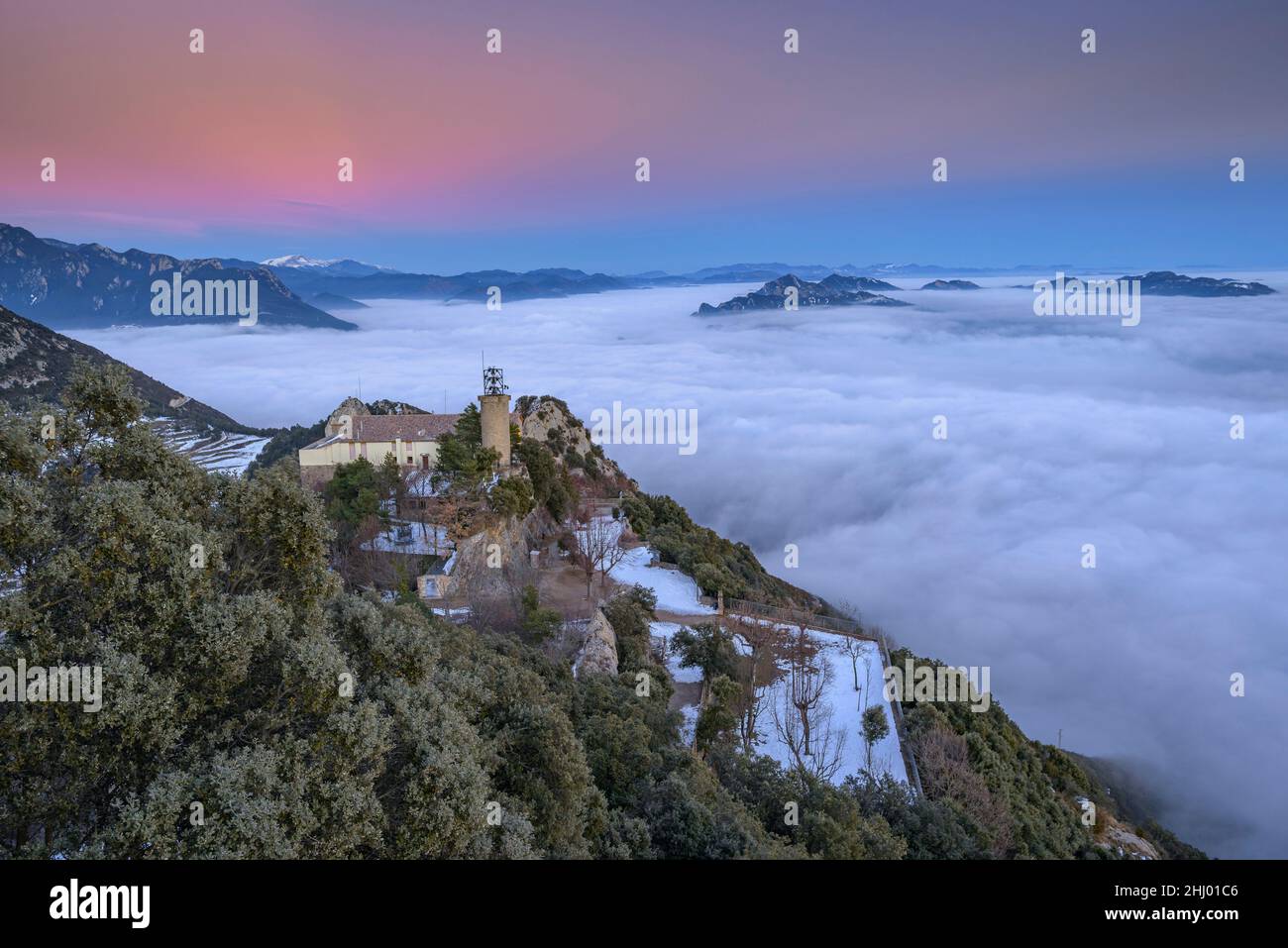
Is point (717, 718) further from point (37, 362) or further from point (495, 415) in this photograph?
point (37, 362)

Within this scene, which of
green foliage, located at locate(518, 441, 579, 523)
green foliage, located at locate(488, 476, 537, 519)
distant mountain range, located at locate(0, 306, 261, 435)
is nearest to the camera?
green foliage, located at locate(488, 476, 537, 519)

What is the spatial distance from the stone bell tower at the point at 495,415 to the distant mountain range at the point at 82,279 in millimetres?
57780

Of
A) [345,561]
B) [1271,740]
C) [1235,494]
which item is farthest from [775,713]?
[1235,494]

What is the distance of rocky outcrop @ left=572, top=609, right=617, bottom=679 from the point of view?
18.4 m

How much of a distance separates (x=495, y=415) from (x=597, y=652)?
1516cm

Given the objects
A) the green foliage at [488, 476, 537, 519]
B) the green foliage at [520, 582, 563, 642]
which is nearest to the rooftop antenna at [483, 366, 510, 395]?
the green foliage at [488, 476, 537, 519]

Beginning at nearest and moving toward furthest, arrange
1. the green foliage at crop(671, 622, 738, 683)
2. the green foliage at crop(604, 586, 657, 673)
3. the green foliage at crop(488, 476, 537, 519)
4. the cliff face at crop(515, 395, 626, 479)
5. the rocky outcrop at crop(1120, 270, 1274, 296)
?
the green foliage at crop(604, 586, 657, 673)
the green foliage at crop(671, 622, 738, 683)
the green foliage at crop(488, 476, 537, 519)
the cliff face at crop(515, 395, 626, 479)
the rocky outcrop at crop(1120, 270, 1274, 296)

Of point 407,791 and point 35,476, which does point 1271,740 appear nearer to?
point 407,791

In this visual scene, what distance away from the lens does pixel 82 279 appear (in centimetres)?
9031

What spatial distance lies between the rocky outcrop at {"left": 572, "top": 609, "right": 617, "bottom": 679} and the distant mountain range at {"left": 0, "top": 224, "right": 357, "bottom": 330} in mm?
72169

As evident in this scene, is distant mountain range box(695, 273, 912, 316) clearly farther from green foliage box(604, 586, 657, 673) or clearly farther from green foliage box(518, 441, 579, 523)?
green foliage box(604, 586, 657, 673)

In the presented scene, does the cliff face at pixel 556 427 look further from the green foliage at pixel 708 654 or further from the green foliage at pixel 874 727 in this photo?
the green foliage at pixel 874 727

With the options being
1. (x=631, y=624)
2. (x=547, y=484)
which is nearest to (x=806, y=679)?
(x=631, y=624)
